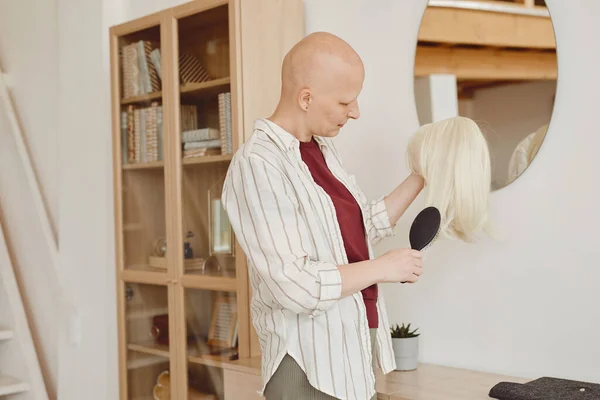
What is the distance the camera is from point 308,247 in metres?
1.61

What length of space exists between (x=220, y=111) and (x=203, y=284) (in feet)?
2.03

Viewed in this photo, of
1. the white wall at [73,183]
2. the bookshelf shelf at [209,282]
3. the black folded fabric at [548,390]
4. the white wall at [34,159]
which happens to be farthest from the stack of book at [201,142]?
the white wall at [34,159]

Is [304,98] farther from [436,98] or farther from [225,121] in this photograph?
[225,121]

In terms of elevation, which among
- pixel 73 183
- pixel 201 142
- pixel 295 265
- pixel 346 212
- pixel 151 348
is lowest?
pixel 151 348

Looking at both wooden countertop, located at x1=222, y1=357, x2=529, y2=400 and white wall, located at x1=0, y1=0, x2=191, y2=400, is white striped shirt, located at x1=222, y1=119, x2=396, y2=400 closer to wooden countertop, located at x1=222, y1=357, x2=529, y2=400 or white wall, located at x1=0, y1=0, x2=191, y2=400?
wooden countertop, located at x1=222, y1=357, x2=529, y2=400

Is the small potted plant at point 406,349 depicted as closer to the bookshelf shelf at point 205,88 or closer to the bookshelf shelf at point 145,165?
the bookshelf shelf at point 205,88

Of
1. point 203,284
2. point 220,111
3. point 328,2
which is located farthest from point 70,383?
point 328,2

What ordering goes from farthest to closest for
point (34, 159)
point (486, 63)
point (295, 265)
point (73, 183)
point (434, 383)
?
point (34, 159), point (73, 183), point (486, 63), point (434, 383), point (295, 265)

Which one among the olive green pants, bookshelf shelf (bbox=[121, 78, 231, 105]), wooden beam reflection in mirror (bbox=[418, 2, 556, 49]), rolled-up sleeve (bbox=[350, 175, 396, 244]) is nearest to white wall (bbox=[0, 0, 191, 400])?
bookshelf shelf (bbox=[121, 78, 231, 105])

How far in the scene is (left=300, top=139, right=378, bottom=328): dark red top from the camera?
67.6 inches

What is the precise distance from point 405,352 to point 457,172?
0.65 m

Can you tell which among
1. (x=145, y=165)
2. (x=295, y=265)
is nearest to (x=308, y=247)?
(x=295, y=265)

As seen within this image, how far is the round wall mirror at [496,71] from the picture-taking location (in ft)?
6.51

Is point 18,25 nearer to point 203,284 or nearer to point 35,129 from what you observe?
point 35,129
